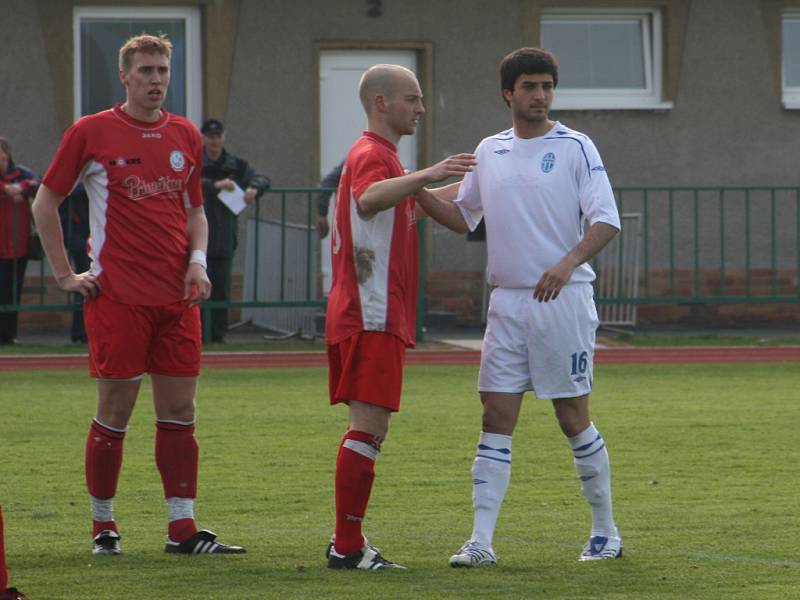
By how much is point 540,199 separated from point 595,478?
1040mm

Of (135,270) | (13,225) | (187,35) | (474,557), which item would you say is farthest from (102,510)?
(187,35)

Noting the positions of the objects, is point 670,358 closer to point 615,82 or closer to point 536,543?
point 615,82

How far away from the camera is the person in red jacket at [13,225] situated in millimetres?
14867

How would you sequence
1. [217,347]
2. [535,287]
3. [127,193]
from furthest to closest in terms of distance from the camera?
[217,347] → [127,193] → [535,287]

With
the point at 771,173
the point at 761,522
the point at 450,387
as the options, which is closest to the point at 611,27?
the point at 771,173

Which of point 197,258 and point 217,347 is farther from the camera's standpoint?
point 217,347

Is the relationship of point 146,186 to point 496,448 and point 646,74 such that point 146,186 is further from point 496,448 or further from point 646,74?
point 646,74

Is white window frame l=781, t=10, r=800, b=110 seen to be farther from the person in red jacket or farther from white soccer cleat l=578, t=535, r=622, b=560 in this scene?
white soccer cleat l=578, t=535, r=622, b=560

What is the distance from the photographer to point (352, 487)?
20.4ft

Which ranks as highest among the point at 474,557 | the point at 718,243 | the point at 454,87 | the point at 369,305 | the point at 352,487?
the point at 454,87

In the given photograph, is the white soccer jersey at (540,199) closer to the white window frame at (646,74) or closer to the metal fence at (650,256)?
the metal fence at (650,256)

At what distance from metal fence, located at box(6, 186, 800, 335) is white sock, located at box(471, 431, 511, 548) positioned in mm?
8710

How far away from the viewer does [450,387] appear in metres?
12.6

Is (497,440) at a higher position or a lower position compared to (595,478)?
higher
